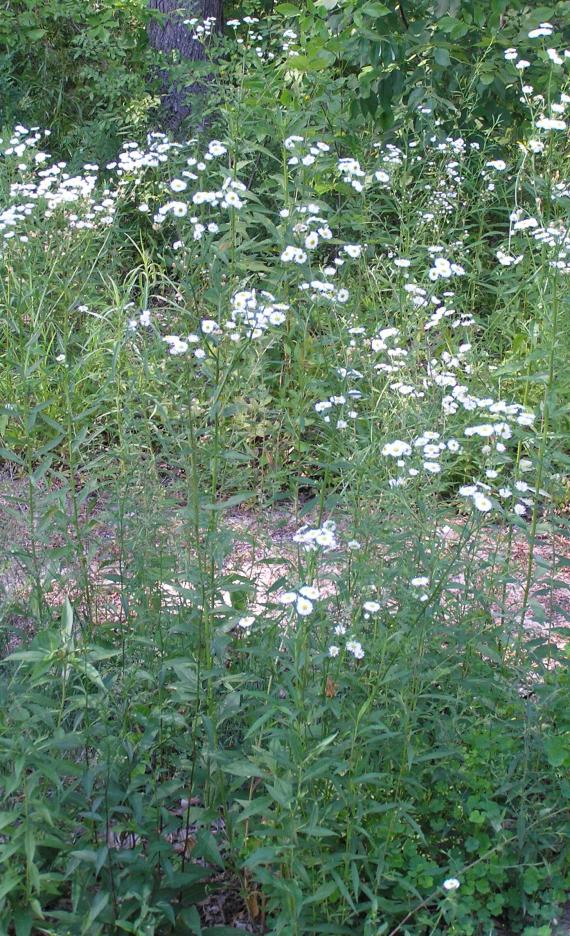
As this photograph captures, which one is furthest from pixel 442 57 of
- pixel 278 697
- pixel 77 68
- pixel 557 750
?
pixel 77 68

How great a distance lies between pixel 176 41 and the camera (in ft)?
24.8

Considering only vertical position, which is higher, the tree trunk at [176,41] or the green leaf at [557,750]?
the tree trunk at [176,41]

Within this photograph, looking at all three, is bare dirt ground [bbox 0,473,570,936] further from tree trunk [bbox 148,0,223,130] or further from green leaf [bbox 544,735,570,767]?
tree trunk [bbox 148,0,223,130]

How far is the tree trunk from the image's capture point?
7355 mm

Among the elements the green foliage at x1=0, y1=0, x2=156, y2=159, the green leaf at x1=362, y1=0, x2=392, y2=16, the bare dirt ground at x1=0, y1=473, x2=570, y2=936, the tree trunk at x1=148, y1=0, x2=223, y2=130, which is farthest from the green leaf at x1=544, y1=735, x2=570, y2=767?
the tree trunk at x1=148, y1=0, x2=223, y2=130

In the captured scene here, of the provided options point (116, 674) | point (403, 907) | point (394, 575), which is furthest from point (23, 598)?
point (403, 907)

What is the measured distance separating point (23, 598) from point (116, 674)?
612mm

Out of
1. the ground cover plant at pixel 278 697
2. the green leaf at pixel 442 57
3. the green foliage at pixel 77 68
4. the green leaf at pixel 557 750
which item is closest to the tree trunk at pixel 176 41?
the green foliage at pixel 77 68

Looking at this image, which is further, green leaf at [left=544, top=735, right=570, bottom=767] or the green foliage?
the green foliage

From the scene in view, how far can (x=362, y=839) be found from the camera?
244 centimetres

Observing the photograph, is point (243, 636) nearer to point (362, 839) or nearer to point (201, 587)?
point (201, 587)

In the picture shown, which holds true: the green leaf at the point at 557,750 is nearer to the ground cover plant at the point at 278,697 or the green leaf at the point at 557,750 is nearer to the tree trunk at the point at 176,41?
the ground cover plant at the point at 278,697

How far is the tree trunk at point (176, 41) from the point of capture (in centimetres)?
736

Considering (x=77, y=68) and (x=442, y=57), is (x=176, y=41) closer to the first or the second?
(x=77, y=68)
